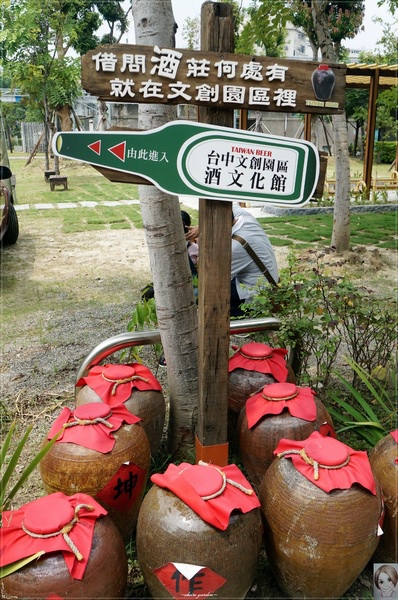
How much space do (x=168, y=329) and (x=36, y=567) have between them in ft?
4.07

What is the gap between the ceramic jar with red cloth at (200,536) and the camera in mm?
1764

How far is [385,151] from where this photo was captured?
26.7 m

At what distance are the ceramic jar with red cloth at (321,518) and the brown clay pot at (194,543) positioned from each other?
0.36 ft

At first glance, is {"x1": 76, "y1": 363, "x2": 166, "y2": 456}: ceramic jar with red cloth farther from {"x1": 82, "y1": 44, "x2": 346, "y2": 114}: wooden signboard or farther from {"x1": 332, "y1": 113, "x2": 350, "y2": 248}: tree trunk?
{"x1": 332, "y1": 113, "x2": 350, "y2": 248}: tree trunk

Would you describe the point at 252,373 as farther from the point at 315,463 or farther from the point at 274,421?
the point at 315,463

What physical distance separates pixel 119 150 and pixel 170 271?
752 mm

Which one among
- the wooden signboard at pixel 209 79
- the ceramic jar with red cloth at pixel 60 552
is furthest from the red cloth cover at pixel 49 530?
the wooden signboard at pixel 209 79

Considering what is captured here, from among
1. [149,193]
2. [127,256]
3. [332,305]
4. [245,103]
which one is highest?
[245,103]

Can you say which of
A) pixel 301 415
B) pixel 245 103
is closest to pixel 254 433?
pixel 301 415

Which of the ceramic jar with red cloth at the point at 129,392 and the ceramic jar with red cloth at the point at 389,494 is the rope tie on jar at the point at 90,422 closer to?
the ceramic jar with red cloth at the point at 129,392

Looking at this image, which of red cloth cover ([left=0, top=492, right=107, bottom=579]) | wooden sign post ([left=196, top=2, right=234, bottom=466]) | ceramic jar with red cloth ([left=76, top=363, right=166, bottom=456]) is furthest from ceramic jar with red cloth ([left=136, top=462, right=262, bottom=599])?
ceramic jar with red cloth ([left=76, top=363, right=166, bottom=456])

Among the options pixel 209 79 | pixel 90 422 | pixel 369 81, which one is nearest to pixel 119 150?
pixel 209 79

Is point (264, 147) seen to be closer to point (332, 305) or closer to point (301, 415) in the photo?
point (301, 415)

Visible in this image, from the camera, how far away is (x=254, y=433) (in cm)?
239
